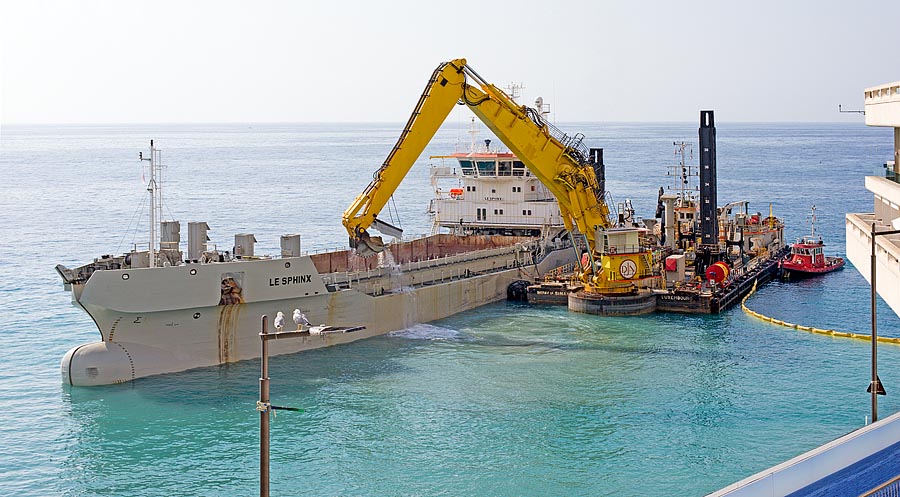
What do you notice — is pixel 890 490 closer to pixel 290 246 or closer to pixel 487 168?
pixel 290 246

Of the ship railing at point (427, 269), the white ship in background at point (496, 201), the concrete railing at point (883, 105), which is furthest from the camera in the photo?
the white ship in background at point (496, 201)

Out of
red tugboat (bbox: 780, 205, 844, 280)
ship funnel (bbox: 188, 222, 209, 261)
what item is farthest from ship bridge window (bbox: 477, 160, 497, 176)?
ship funnel (bbox: 188, 222, 209, 261)

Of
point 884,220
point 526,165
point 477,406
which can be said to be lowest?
point 477,406

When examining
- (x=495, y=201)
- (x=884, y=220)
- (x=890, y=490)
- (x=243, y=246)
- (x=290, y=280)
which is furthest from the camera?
(x=495, y=201)

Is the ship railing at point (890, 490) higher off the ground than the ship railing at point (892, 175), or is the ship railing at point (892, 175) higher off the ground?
the ship railing at point (892, 175)

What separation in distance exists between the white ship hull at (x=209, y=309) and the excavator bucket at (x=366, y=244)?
81cm

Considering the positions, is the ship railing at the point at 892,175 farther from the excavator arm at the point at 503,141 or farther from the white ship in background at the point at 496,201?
the white ship in background at the point at 496,201

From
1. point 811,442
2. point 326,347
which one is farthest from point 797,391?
point 326,347

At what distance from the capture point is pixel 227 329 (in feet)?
80.0

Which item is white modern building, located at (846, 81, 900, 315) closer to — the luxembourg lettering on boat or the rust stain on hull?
the luxembourg lettering on boat

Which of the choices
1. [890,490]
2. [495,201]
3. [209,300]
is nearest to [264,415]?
[890,490]

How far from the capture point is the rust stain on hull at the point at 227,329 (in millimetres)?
24250

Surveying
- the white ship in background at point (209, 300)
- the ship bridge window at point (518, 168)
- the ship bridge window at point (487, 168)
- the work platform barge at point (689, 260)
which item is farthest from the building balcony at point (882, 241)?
the ship bridge window at point (487, 168)

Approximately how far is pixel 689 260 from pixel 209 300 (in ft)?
63.3
